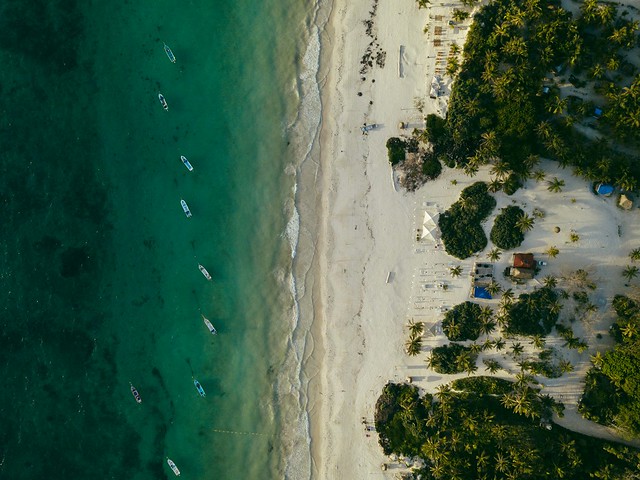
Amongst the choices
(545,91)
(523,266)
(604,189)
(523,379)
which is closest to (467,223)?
(523,266)

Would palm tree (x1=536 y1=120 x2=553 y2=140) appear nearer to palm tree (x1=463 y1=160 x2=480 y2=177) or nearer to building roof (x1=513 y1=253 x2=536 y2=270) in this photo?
palm tree (x1=463 y1=160 x2=480 y2=177)

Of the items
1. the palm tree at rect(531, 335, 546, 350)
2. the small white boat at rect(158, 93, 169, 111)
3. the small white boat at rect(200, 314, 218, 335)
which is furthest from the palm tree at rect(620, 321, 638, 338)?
the small white boat at rect(158, 93, 169, 111)

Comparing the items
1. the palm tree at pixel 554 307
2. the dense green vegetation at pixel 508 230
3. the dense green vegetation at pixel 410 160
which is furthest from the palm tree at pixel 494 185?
the palm tree at pixel 554 307

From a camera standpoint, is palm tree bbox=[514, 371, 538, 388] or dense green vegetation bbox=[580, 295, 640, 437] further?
palm tree bbox=[514, 371, 538, 388]

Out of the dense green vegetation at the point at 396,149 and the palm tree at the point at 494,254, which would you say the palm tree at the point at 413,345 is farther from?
the dense green vegetation at the point at 396,149

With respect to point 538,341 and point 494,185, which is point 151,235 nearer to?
point 494,185

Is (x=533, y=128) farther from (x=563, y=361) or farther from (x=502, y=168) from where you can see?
(x=563, y=361)

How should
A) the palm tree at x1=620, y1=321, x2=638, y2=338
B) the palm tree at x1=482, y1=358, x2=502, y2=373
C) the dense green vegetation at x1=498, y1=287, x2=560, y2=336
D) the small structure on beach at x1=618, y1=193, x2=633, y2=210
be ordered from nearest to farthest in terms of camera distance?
the palm tree at x1=620, y1=321, x2=638, y2=338 → the small structure on beach at x1=618, y1=193, x2=633, y2=210 → the dense green vegetation at x1=498, y1=287, x2=560, y2=336 → the palm tree at x1=482, y1=358, x2=502, y2=373
